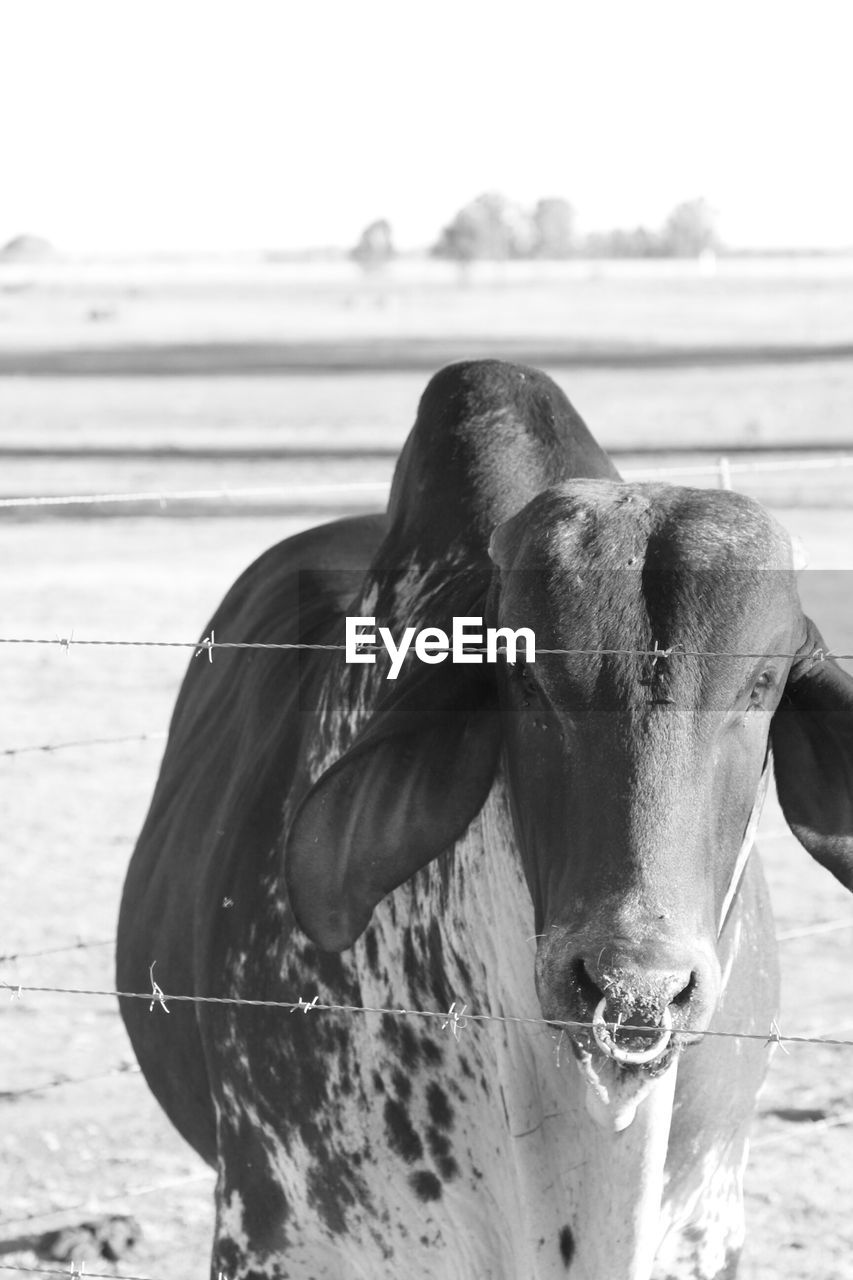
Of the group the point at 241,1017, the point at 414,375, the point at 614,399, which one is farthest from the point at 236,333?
the point at 241,1017

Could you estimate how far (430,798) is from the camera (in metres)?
2.63

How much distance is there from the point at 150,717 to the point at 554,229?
128635 mm

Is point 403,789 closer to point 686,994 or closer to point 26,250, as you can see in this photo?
point 686,994

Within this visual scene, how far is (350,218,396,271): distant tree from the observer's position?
123m

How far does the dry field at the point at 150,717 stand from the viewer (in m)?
4.85

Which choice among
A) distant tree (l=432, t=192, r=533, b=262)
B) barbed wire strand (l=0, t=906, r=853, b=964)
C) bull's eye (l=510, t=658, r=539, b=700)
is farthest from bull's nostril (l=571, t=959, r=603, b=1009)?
distant tree (l=432, t=192, r=533, b=262)

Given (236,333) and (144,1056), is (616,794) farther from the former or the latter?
(236,333)

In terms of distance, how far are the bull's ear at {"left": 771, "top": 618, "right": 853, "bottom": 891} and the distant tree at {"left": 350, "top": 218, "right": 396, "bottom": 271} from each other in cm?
12104

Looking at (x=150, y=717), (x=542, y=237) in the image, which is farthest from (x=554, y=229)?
(x=150, y=717)

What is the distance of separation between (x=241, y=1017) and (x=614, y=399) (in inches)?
897

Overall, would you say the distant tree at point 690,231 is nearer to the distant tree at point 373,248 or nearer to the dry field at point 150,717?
the distant tree at point 373,248

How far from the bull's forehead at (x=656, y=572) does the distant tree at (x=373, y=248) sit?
4768 inches

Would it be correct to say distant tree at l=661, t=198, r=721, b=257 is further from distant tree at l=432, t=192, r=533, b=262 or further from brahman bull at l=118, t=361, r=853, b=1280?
brahman bull at l=118, t=361, r=853, b=1280

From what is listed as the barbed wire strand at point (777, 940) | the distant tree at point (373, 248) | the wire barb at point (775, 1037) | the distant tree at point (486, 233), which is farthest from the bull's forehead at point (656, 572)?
the distant tree at point (373, 248)
